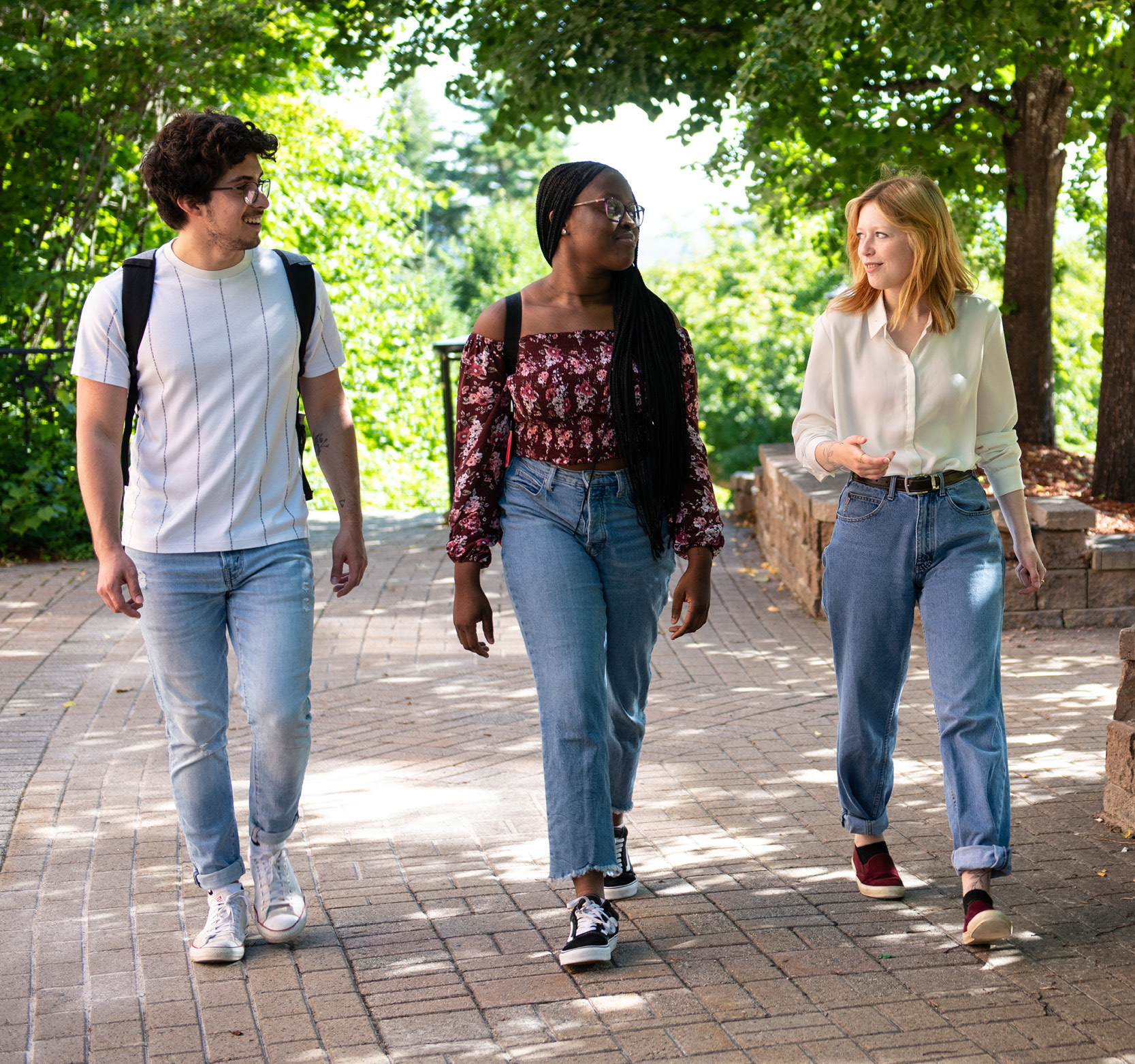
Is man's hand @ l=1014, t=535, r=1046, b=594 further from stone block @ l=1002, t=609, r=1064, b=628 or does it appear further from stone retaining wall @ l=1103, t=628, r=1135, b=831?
stone block @ l=1002, t=609, r=1064, b=628

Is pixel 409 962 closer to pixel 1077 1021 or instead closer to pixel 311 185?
pixel 1077 1021

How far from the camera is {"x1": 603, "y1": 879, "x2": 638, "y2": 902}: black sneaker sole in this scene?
13.2 ft

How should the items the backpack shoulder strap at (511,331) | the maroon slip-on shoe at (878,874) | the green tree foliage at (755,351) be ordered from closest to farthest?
the backpack shoulder strap at (511,331) → the maroon slip-on shoe at (878,874) → the green tree foliage at (755,351)

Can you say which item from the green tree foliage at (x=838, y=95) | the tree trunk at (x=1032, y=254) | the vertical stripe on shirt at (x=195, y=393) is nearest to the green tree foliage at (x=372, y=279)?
the green tree foliage at (x=838, y=95)

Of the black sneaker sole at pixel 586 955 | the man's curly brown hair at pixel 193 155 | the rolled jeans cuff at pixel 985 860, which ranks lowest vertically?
the black sneaker sole at pixel 586 955

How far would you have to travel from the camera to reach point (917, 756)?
5520 millimetres

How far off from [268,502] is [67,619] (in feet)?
18.5

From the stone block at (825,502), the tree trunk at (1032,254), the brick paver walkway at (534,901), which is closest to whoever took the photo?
the brick paver walkway at (534,901)

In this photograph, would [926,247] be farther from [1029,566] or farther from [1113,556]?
[1113,556]

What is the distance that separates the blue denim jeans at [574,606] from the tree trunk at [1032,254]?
9.14 meters

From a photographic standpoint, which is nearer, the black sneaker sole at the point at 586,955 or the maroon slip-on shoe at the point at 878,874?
the black sneaker sole at the point at 586,955

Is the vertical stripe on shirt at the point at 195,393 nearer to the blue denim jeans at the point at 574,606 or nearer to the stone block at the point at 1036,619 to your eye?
the blue denim jeans at the point at 574,606

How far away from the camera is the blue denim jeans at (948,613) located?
357 centimetres

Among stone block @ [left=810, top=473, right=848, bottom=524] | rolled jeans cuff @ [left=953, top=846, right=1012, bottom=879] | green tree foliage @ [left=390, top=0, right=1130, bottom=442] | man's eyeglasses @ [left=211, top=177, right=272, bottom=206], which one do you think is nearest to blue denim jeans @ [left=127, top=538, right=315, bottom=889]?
man's eyeglasses @ [left=211, top=177, right=272, bottom=206]
